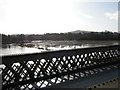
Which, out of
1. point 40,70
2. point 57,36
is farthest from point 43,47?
point 57,36

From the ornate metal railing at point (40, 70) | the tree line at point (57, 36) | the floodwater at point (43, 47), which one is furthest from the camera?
the tree line at point (57, 36)

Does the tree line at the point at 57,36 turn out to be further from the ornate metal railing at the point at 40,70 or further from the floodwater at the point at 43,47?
the ornate metal railing at the point at 40,70

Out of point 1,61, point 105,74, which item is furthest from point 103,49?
point 1,61

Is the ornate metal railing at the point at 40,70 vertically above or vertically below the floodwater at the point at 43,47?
above

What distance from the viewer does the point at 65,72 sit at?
41.5 ft

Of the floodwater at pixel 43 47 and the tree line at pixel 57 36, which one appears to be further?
the tree line at pixel 57 36

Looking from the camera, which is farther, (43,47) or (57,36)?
(57,36)

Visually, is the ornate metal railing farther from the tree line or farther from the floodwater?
the tree line

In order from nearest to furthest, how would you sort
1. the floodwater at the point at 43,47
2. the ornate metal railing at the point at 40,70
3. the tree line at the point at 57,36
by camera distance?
the ornate metal railing at the point at 40,70
the floodwater at the point at 43,47
the tree line at the point at 57,36

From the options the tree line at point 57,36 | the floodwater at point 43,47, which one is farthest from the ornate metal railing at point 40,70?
the tree line at point 57,36

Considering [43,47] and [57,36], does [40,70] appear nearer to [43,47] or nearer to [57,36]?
[43,47]

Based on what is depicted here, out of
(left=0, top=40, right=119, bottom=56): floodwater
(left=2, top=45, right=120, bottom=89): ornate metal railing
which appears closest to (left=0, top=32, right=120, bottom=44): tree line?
(left=0, top=40, right=119, bottom=56): floodwater

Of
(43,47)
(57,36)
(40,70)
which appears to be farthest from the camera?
(57,36)

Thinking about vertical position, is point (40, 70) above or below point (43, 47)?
above
